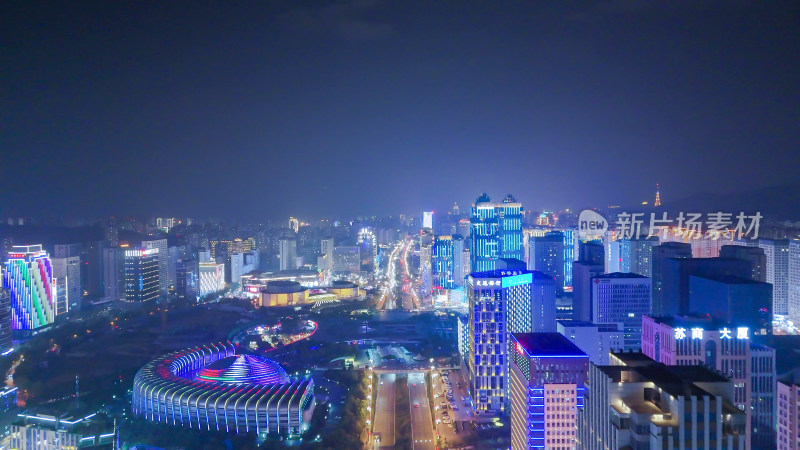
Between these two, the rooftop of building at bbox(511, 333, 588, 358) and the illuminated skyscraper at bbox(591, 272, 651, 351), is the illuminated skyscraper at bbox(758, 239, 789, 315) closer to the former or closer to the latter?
the illuminated skyscraper at bbox(591, 272, 651, 351)

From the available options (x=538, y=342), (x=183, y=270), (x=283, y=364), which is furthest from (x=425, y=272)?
(x=538, y=342)

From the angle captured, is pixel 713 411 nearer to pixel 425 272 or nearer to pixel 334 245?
pixel 425 272

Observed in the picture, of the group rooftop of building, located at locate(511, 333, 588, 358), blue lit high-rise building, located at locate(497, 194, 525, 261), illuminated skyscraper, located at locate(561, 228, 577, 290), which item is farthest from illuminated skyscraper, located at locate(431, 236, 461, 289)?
rooftop of building, located at locate(511, 333, 588, 358)

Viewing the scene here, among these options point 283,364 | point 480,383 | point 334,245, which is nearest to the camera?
point 480,383

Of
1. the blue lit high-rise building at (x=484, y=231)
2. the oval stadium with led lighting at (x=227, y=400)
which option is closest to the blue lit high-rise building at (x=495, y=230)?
the blue lit high-rise building at (x=484, y=231)

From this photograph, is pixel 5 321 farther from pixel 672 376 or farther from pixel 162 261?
pixel 672 376

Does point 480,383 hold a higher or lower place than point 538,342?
lower
